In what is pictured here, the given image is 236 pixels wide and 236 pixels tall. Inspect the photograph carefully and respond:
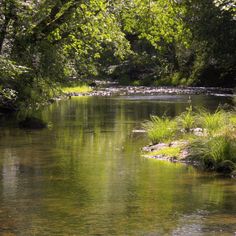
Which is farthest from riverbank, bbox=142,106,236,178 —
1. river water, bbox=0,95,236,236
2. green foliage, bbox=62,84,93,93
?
green foliage, bbox=62,84,93,93

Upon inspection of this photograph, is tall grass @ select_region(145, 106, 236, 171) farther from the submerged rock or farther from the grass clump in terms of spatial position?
the submerged rock

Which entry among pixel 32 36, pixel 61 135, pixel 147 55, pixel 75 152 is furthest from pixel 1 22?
pixel 147 55

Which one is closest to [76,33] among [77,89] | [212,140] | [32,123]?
[32,123]

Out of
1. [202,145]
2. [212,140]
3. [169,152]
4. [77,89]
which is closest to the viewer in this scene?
[212,140]

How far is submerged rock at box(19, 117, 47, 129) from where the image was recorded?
90.0ft

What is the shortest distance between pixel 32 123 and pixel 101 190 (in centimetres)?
1419

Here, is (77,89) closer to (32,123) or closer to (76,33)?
(32,123)

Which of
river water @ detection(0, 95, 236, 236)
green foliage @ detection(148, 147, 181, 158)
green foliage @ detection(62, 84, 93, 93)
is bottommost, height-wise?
river water @ detection(0, 95, 236, 236)

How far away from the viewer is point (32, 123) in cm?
2781

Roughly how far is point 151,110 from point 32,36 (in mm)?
15414

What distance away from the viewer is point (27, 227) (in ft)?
36.2

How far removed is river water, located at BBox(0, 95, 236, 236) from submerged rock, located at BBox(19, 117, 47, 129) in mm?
2676

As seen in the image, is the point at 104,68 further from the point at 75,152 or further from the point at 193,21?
the point at 75,152

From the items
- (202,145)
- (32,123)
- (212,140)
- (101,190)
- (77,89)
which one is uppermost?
(77,89)
